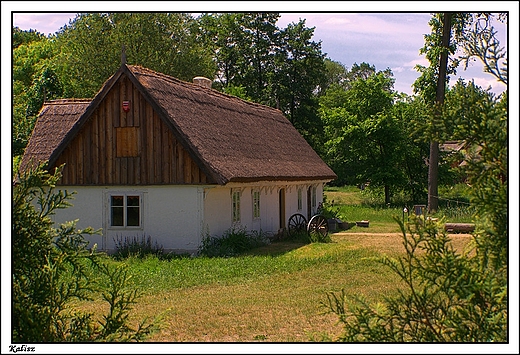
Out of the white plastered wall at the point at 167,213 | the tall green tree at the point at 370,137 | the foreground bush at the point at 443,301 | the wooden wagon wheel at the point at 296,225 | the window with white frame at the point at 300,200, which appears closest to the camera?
the foreground bush at the point at 443,301

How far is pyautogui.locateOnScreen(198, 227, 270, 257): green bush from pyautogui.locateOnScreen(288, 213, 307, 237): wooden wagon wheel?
300cm

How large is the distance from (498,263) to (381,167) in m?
34.2

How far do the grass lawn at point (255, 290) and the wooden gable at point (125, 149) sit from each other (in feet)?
8.96

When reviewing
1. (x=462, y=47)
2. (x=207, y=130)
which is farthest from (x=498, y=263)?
(x=207, y=130)

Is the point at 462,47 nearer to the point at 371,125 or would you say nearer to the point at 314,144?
the point at 371,125

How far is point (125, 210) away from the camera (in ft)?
61.9

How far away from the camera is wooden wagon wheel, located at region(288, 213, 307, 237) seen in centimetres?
2362

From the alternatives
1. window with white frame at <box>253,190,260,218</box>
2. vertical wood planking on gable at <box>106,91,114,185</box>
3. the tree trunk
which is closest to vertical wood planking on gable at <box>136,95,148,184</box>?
vertical wood planking on gable at <box>106,91,114,185</box>

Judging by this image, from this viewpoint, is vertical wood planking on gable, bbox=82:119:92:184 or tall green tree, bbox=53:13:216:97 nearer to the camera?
vertical wood planking on gable, bbox=82:119:92:184


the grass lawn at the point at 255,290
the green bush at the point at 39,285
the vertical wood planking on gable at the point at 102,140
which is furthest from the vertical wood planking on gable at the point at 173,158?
the green bush at the point at 39,285

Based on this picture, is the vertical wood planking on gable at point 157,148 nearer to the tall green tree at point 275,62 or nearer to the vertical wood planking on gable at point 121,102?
the vertical wood planking on gable at point 121,102

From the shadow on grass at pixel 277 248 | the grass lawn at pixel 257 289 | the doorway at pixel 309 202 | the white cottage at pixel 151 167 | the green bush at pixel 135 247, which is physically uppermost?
the white cottage at pixel 151 167

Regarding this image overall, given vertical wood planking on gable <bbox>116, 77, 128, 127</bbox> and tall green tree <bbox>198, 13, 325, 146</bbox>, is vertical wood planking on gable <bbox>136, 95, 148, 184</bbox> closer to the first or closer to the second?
vertical wood planking on gable <bbox>116, 77, 128, 127</bbox>

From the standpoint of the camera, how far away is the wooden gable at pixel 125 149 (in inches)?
718
